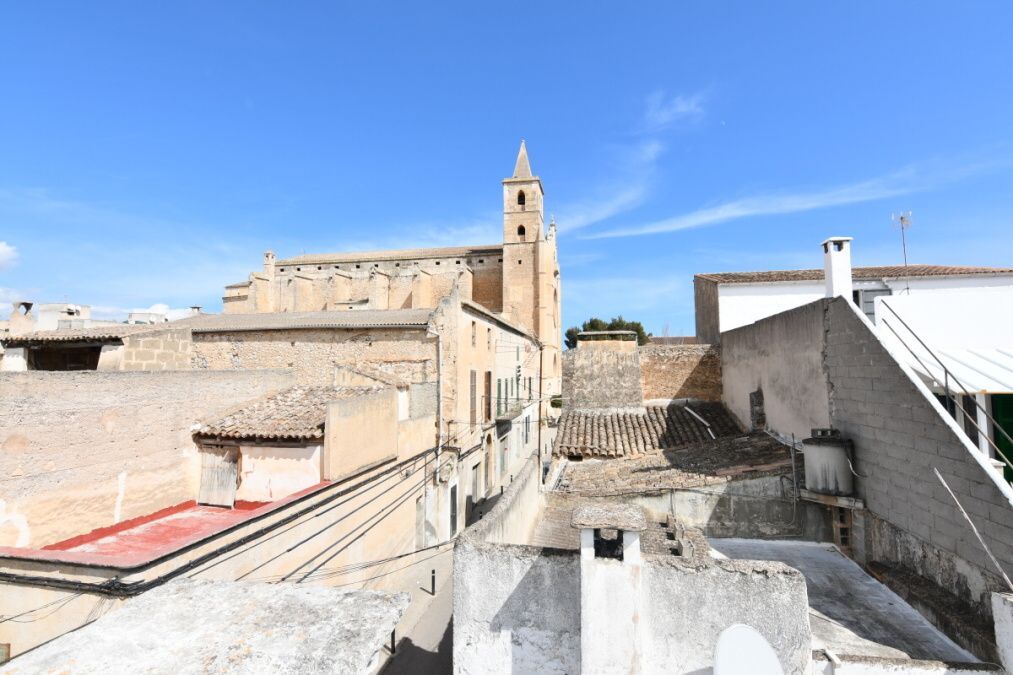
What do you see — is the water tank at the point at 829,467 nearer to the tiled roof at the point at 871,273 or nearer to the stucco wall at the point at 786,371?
the stucco wall at the point at 786,371

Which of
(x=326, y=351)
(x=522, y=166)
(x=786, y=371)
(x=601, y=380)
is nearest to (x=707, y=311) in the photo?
(x=601, y=380)

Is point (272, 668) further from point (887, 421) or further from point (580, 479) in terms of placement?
point (580, 479)

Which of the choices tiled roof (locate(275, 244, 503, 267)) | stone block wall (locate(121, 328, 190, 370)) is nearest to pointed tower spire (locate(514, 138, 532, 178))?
tiled roof (locate(275, 244, 503, 267))

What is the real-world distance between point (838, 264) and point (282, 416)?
9.90 m

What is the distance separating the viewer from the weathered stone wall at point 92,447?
20.8ft

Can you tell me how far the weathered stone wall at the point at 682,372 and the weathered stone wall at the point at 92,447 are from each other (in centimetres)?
993

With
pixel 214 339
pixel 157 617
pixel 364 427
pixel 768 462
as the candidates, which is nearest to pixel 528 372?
pixel 214 339

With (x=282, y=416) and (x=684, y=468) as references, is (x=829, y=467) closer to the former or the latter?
(x=684, y=468)

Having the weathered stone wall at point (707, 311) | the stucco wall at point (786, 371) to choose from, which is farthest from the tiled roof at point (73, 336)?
the weathered stone wall at point (707, 311)

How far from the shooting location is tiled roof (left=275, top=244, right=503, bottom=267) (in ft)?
106

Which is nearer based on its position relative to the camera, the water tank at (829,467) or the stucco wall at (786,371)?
the water tank at (829,467)

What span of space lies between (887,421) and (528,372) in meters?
20.1

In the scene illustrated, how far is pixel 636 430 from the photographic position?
1053 centimetres

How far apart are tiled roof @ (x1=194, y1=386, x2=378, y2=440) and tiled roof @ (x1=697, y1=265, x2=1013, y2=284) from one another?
35.0ft
